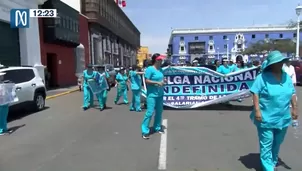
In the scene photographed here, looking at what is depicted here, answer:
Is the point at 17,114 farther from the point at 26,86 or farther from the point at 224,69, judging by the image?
the point at 224,69

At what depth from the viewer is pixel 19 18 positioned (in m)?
17.2

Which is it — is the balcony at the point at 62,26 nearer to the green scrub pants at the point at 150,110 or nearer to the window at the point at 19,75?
the window at the point at 19,75

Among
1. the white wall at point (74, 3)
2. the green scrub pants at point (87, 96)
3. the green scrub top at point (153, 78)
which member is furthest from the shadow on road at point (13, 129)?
the white wall at point (74, 3)

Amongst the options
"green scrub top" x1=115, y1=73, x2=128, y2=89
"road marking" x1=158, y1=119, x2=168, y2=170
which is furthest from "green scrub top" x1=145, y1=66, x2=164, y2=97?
"green scrub top" x1=115, y1=73, x2=128, y2=89

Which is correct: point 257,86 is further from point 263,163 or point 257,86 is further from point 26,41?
point 26,41

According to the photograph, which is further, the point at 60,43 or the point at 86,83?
the point at 60,43

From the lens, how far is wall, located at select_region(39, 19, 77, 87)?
22.1 meters

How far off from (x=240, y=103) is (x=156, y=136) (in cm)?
631

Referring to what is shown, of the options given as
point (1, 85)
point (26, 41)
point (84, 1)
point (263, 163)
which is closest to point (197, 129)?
point (263, 163)

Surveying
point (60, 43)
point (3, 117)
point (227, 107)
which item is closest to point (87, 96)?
point (3, 117)

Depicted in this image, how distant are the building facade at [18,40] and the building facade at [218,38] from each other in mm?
72517

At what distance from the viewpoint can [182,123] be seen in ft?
28.4

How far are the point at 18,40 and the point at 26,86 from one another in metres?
8.54

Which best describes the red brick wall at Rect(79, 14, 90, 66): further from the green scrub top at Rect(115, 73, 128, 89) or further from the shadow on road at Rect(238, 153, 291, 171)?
the shadow on road at Rect(238, 153, 291, 171)
